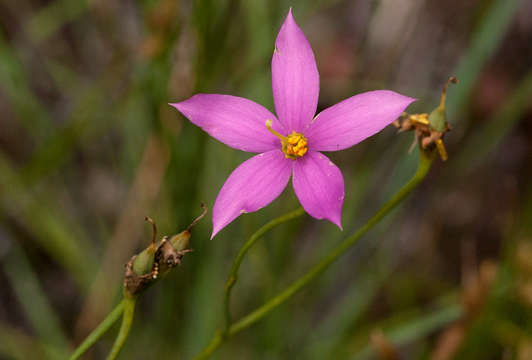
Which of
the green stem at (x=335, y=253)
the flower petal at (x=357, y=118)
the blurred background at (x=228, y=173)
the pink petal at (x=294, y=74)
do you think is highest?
the pink petal at (x=294, y=74)

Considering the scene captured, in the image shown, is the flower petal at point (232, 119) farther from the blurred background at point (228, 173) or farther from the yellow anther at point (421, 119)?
the blurred background at point (228, 173)

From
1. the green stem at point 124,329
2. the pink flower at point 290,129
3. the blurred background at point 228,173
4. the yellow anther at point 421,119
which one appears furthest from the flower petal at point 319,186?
the blurred background at point 228,173

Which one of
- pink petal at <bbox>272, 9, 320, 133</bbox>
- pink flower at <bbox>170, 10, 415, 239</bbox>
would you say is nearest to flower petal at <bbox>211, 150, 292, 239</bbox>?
pink flower at <bbox>170, 10, 415, 239</bbox>

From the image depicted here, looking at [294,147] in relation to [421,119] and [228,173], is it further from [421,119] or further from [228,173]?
[228,173]

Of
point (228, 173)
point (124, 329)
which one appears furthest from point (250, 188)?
point (228, 173)

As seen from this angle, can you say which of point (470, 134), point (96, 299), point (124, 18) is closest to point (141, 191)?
point (96, 299)

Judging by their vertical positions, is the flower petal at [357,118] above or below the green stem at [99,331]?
above

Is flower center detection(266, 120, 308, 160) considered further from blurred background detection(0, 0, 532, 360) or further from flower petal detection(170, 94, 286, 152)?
blurred background detection(0, 0, 532, 360)
